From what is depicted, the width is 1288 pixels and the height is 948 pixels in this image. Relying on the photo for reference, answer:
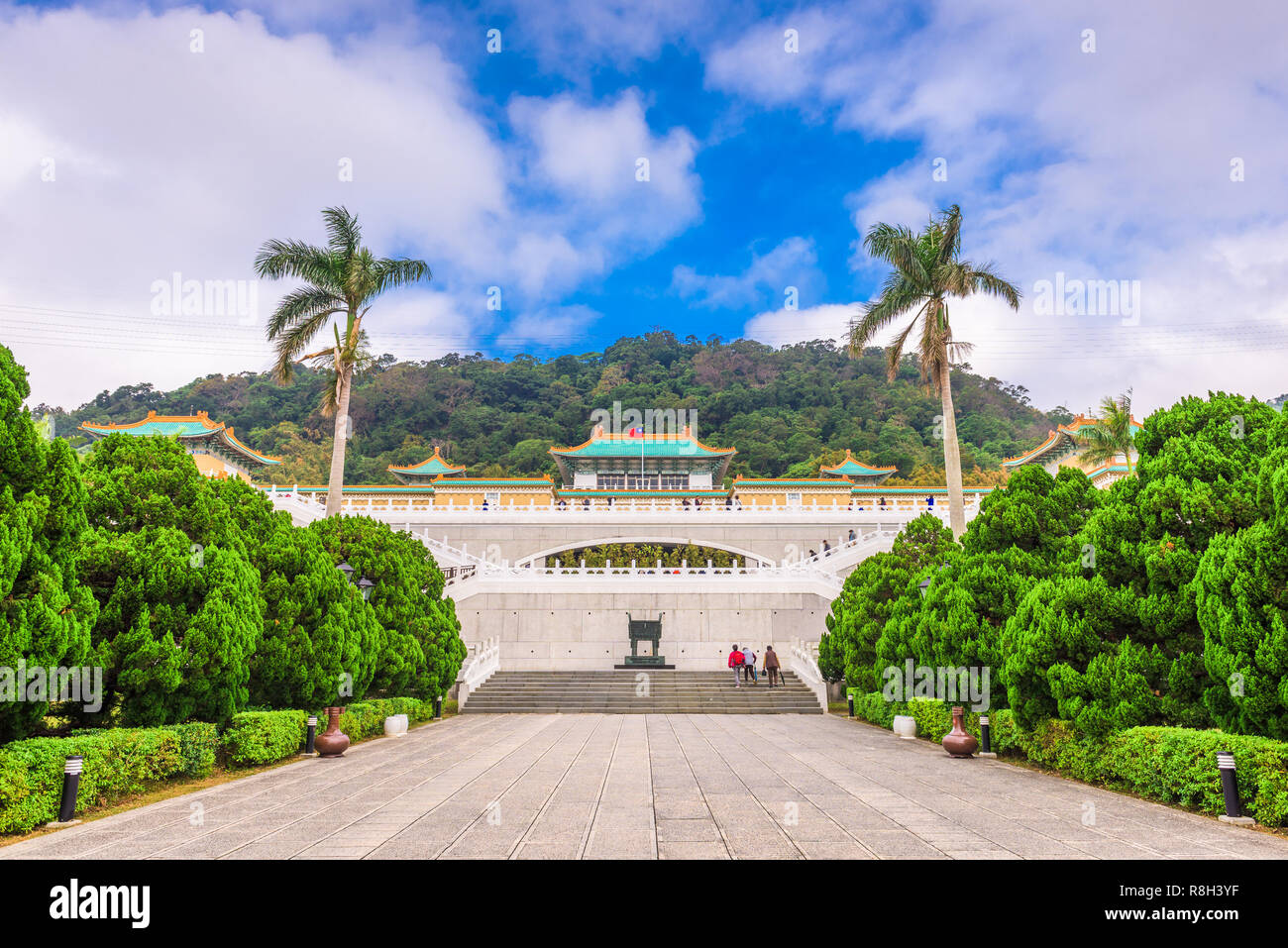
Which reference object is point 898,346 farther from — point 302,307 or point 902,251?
point 302,307

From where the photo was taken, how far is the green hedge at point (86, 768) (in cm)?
595

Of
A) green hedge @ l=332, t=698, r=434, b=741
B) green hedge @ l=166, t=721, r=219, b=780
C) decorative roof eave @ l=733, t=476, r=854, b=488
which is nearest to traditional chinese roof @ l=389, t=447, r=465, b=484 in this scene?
decorative roof eave @ l=733, t=476, r=854, b=488

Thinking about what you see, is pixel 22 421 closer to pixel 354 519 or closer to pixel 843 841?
pixel 843 841

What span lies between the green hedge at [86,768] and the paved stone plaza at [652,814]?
0.28m

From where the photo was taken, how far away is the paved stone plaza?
5.41 m

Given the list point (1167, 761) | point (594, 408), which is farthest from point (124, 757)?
point (594, 408)

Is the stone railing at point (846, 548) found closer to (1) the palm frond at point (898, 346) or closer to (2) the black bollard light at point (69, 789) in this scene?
(1) the palm frond at point (898, 346)

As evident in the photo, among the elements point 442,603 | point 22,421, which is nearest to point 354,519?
point 442,603

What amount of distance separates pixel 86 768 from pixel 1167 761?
29.7 ft

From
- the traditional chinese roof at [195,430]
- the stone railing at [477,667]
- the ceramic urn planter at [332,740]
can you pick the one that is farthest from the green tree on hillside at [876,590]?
the traditional chinese roof at [195,430]

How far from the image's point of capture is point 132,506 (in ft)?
28.9

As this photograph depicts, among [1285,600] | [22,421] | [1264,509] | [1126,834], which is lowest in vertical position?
[1126,834]

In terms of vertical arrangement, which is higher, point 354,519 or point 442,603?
point 354,519
